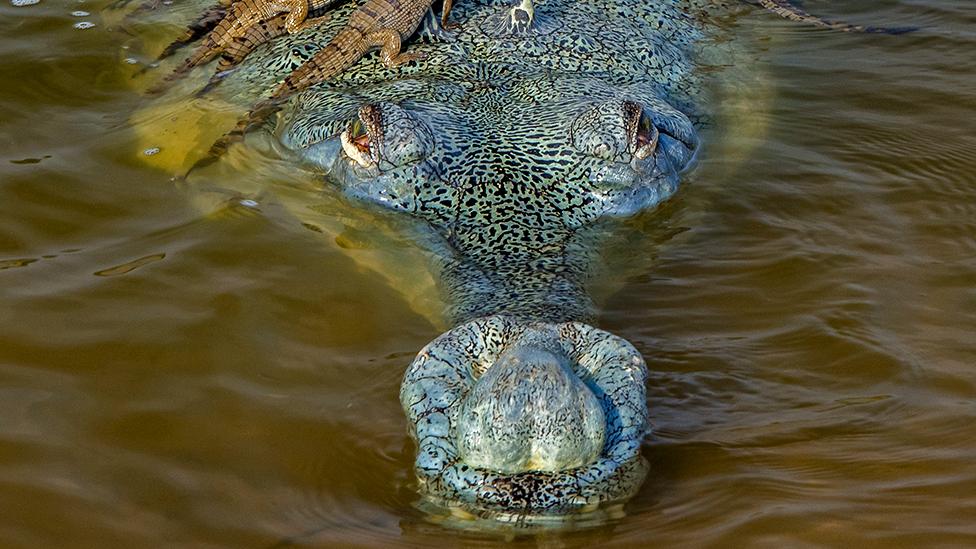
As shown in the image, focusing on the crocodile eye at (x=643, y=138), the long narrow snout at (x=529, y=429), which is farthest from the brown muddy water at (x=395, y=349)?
the crocodile eye at (x=643, y=138)

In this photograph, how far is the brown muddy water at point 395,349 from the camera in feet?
12.1

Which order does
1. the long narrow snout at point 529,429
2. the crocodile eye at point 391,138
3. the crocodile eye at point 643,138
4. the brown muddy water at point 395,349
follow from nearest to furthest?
the long narrow snout at point 529,429
the brown muddy water at point 395,349
the crocodile eye at point 391,138
the crocodile eye at point 643,138

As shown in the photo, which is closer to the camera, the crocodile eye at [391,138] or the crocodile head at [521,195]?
the crocodile head at [521,195]

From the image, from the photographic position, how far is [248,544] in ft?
11.6

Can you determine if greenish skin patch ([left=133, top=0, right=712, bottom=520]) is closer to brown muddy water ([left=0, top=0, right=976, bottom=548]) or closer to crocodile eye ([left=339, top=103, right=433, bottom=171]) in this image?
crocodile eye ([left=339, top=103, right=433, bottom=171])

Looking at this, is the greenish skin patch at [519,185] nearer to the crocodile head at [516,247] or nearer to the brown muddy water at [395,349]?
the crocodile head at [516,247]

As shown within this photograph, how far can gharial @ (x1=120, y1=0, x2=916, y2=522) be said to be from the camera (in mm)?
3486

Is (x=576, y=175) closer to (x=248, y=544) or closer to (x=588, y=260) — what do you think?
(x=588, y=260)

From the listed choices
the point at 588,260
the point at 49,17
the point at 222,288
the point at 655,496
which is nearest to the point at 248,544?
Result: the point at 655,496

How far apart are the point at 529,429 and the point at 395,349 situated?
1.48 m

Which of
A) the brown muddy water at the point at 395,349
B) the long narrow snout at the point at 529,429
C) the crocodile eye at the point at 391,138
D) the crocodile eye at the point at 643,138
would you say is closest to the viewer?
the long narrow snout at the point at 529,429

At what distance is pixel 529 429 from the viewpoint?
343cm

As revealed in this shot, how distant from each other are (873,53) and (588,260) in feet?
13.7

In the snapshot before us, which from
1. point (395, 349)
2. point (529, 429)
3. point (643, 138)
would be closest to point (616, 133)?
point (643, 138)
